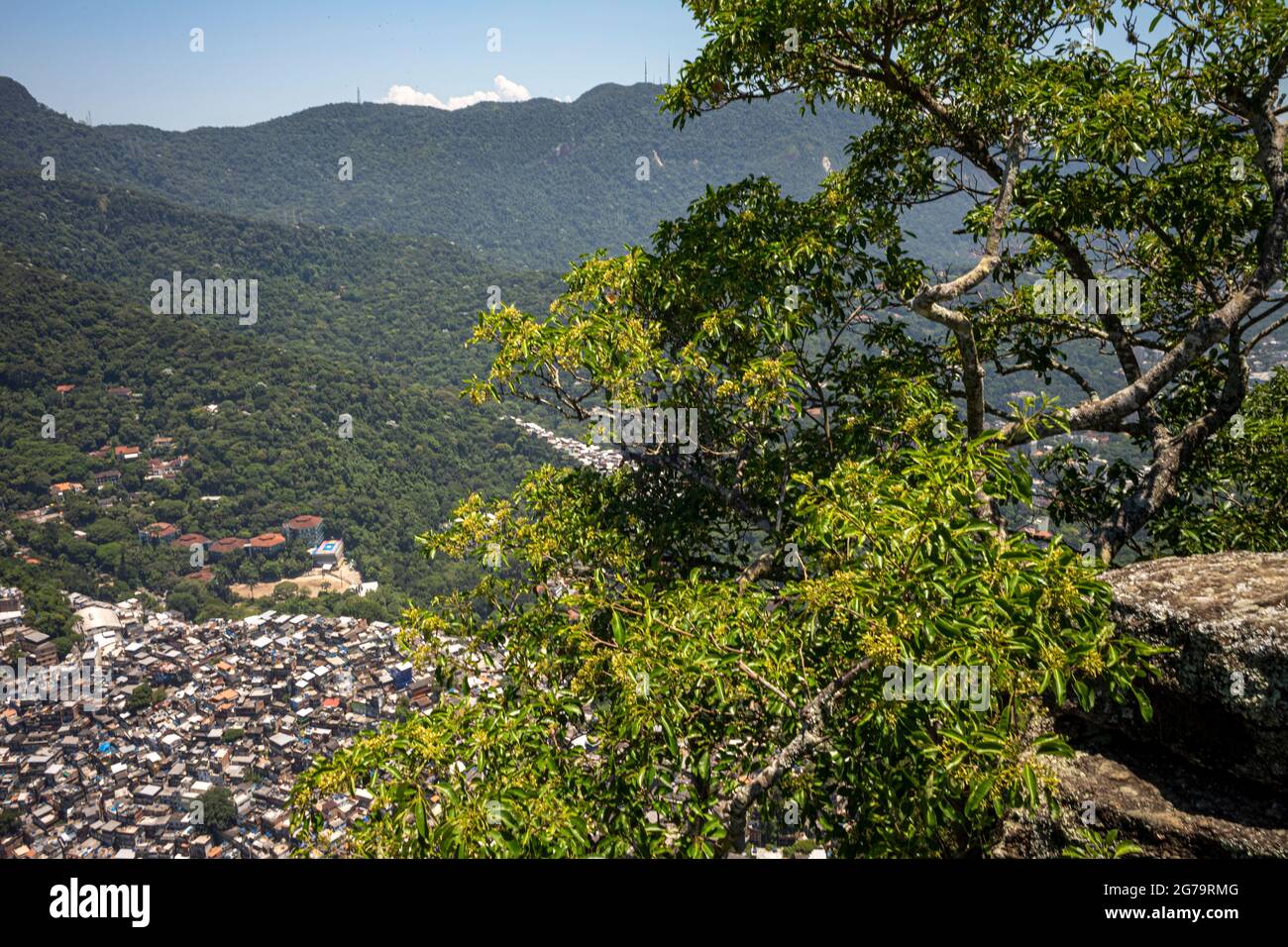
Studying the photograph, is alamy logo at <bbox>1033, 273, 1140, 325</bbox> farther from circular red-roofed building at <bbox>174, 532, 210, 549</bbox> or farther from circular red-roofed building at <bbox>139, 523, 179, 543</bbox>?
circular red-roofed building at <bbox>139, 523, 179, 543</bbox>

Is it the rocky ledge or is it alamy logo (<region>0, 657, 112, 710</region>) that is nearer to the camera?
the rocky ledge

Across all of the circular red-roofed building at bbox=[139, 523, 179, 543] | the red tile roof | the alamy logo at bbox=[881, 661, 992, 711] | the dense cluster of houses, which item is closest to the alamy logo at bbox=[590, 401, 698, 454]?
the alamy logo at bbox=[881, 661, 992, 711]

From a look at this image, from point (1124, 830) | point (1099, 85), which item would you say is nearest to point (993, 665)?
point (1124, 830)

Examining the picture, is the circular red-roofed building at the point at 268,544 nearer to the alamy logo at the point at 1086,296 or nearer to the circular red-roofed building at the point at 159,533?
the circular red-roofed building at the point at 159,533

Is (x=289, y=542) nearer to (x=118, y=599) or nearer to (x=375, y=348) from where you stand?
(x=118, y=599)

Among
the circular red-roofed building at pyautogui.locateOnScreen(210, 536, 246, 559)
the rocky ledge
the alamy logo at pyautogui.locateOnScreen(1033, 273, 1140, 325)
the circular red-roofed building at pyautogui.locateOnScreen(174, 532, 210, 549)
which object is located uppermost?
the alamy logo at pyautogui.locateOnScreen(1033, 273, 1140, 325)

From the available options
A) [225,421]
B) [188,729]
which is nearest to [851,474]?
[188,729]
